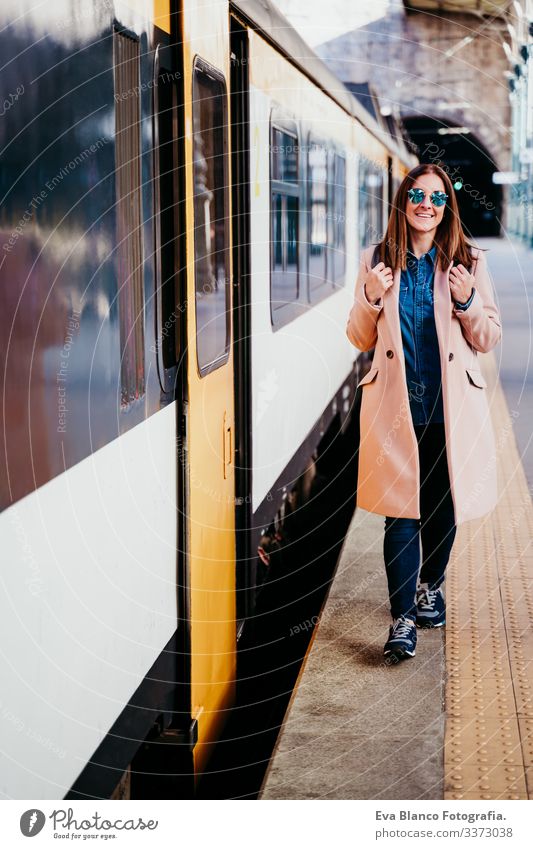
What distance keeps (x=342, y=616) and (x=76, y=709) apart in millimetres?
2488

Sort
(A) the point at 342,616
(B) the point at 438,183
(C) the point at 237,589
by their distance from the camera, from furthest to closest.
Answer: (A) the point at 342,616 → (C) the point at 237,589 → (B) the point at 438,183

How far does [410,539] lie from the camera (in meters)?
4.27

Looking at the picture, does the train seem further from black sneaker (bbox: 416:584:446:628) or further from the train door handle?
black sneaker (bbox: 416:584:446:628)

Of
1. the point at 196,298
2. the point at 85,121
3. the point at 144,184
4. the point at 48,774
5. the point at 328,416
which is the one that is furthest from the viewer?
the point at 328,416

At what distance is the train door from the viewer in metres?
3.44

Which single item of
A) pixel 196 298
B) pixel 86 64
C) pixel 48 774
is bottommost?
pixel 48 774

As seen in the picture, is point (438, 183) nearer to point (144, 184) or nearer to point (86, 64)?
point (144, 184)

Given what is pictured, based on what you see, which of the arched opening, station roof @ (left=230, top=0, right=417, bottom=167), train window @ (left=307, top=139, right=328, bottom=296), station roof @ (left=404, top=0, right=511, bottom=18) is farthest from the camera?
the arched opening

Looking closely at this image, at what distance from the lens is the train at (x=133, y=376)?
7.07 ft

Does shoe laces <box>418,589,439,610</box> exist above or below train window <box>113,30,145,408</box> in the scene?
below

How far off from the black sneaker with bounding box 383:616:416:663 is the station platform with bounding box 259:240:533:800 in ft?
0.15

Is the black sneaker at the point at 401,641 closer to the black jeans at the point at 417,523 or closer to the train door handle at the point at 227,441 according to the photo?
the black jeans at the point at 417,523

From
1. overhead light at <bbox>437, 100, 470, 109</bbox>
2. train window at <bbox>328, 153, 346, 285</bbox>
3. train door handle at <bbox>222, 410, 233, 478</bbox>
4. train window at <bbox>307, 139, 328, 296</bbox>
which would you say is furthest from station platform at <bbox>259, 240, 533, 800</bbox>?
overhead light at <bbox>437, 100, 470, 109</bbox>
